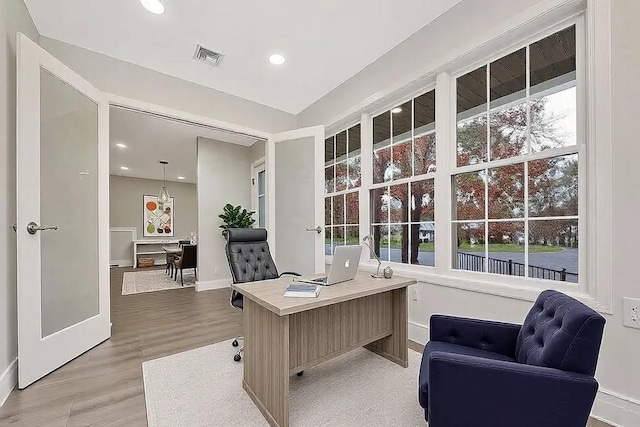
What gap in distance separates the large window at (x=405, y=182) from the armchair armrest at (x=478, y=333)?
1.06 m

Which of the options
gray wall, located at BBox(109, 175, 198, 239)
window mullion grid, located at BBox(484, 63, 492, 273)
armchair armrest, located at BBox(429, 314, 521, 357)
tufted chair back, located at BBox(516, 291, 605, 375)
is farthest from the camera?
gray wall, located at BBox(109, 175, 198, 239)

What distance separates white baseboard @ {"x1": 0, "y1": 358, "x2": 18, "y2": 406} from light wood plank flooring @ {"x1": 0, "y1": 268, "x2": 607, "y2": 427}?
4cm

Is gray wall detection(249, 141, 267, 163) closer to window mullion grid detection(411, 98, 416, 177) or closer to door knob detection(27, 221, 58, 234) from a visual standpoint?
window mullion grid detection(411, 98, 416, 177)

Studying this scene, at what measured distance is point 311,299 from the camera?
158cm

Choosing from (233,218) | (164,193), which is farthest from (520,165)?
(164,193)

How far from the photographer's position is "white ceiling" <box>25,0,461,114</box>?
2410 millimetres

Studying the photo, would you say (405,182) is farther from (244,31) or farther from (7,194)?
(7,194)

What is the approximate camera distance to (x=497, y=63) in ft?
7.61

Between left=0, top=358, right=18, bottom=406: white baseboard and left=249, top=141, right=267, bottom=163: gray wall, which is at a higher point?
left=249, top=141, right=267, bottom=163: gray wall

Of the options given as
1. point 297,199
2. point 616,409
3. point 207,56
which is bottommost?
point 616,409

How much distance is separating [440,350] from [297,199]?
2.72 m

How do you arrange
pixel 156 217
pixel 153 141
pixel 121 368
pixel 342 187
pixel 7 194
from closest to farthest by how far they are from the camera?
pixel 7 194, pixel 121 368, pixel 342 187, pixel 153 141, pixel 156 217

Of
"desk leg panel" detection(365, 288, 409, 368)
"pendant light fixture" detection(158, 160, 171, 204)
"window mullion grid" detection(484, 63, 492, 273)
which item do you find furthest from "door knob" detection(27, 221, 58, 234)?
"pendant light fixture" detection(158, 160, 171, 204)

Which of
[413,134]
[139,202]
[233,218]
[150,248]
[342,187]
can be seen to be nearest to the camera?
[413,134]
